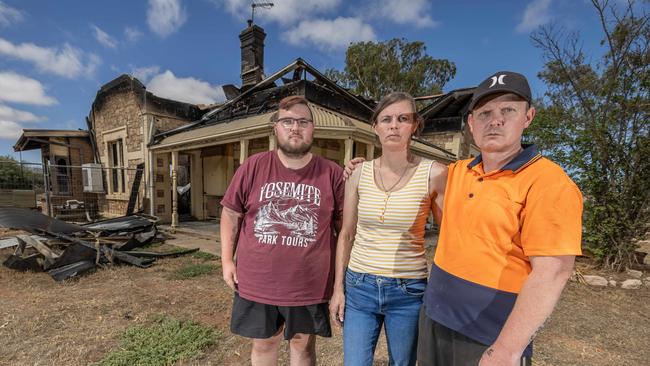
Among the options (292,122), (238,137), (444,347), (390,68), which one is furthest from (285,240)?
(390,68)

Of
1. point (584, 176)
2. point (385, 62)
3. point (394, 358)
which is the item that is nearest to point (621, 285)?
point (584, 176)

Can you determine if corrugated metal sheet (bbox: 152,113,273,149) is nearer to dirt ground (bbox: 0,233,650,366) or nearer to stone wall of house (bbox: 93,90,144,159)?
stone wall of house (bbox: 93,90,144,159)

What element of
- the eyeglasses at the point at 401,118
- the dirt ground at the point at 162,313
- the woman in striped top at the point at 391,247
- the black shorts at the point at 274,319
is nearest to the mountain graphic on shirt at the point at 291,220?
the woman in striped top at the point at 391,247

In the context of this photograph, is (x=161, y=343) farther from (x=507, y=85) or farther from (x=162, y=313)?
(x=507, y=85)

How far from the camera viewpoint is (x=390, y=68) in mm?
19141

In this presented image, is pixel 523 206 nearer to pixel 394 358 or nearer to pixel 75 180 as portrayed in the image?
pixel 394 358

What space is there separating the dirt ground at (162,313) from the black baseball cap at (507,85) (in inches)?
96.2

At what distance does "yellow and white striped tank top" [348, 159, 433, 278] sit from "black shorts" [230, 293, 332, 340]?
0.45 m

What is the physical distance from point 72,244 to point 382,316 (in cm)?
572

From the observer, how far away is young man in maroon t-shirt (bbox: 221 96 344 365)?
1.68m

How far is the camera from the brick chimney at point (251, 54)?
9742 millimetres

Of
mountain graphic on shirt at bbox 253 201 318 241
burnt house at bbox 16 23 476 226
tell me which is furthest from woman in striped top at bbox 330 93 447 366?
burnt house at bbox 16 23 476 226

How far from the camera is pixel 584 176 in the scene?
548 cm

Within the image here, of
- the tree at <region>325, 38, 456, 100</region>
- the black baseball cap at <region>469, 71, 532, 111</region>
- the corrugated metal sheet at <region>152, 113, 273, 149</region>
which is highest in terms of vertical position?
the tree at <region>325, 38, 456, 100</region>
